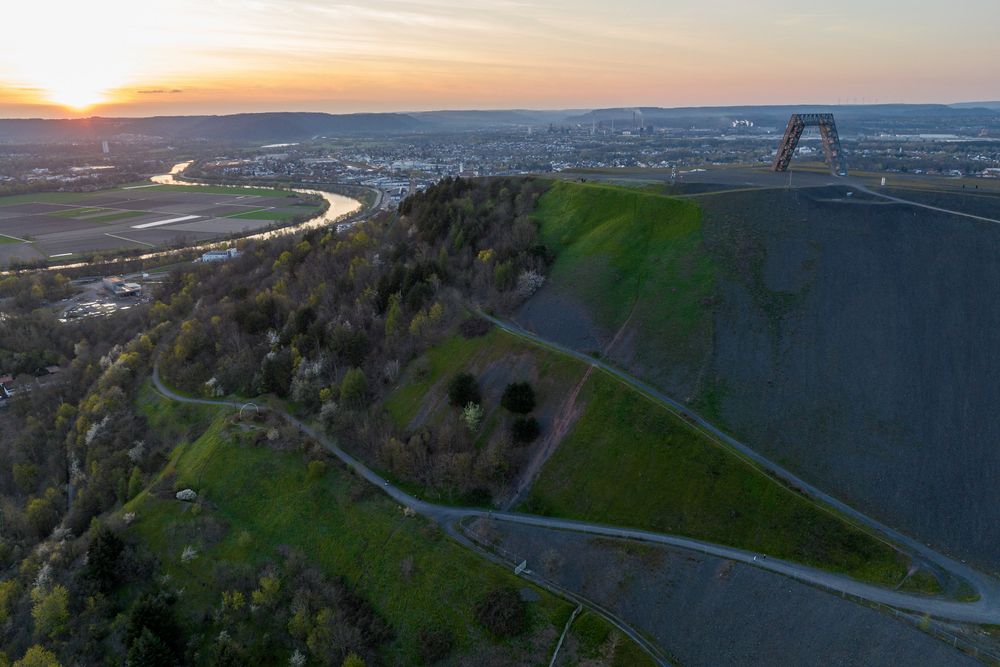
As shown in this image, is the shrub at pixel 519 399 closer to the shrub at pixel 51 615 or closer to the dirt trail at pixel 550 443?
the dirt trail at pixel 550 443

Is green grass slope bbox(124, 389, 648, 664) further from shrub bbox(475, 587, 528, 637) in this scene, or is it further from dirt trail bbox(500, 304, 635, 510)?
dirt trail bbox(500, 304, 635, 510)

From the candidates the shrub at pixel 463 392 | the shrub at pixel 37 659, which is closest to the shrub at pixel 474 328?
the shrub at pixel 463 392

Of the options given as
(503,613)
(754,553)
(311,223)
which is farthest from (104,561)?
(311,223)

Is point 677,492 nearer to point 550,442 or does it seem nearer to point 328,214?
point 550,442

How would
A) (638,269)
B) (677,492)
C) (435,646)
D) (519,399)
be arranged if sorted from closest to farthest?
(435,646) → (677,492) → (519,399) → (638,269)

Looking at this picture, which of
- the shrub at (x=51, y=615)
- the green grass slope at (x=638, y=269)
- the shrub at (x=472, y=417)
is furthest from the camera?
the green grass slope at (x=638, y=269)

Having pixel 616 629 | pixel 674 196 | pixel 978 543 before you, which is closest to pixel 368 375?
pixel 616 629
